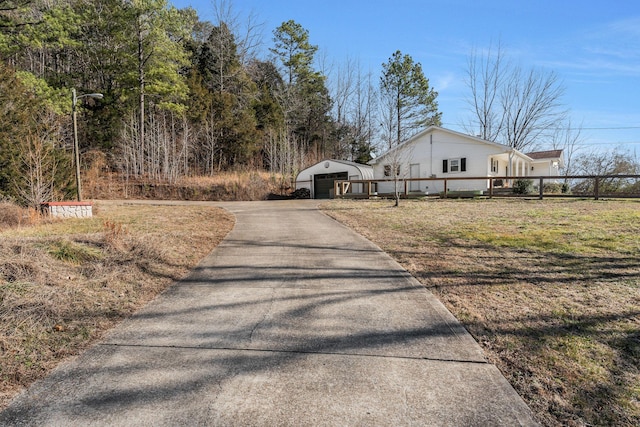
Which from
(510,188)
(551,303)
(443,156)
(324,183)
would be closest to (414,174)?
(443,156)

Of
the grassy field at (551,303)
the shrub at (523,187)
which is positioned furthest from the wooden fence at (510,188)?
the grassy field at (551,303)

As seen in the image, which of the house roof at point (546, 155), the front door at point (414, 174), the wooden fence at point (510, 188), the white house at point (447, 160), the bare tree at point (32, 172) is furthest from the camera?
the house roof at point (546, 155)

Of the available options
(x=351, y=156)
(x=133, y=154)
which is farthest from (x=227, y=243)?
(x=351, y=156)

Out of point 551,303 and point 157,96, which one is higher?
point 157,96

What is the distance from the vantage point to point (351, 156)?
4278cm

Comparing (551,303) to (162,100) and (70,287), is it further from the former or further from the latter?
(162,100)

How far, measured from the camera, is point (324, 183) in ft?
85.8

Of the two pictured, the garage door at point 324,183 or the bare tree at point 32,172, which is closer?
the bare tree at point 32,172

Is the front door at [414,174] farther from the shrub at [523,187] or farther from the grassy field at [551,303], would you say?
the grassy field at [551,303]

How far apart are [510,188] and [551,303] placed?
2045 cm

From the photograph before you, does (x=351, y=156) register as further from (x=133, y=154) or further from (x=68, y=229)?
(x=68, y=229)

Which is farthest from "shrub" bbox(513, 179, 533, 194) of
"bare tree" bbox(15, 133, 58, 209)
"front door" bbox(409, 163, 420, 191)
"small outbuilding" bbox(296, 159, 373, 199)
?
"bare tree" bbox(15, 133, 58, 209)

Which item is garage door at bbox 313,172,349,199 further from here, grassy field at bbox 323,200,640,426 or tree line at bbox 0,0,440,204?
grassy field at bbox 323,200,640,426

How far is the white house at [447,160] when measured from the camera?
22.5 m
